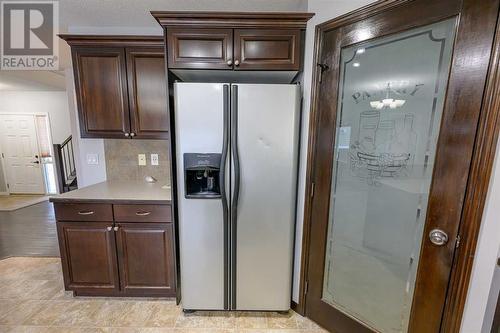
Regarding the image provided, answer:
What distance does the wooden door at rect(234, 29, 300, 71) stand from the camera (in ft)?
4.91

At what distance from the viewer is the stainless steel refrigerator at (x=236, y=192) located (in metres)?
1.46

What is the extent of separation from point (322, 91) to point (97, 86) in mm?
1943

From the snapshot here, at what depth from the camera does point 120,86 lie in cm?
193

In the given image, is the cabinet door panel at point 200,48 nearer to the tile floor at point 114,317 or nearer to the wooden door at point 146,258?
the wooden door at point 146,258

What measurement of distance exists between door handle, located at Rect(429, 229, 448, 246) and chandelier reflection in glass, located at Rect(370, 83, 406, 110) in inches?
26.8

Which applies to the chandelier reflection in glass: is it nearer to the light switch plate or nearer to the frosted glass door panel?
the frosted glass door panel

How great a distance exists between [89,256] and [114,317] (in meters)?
0.53

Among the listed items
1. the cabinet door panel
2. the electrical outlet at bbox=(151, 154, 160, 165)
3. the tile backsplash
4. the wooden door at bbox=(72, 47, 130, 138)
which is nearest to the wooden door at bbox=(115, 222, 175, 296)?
the tile backsplash

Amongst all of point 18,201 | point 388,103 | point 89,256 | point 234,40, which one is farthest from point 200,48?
point 18,201

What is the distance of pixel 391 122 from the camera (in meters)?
1.22

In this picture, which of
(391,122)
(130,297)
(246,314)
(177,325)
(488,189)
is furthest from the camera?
(130,297)

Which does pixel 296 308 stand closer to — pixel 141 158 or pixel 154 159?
pixel 154 159

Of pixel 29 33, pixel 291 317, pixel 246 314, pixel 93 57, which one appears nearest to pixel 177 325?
pixel 246 314

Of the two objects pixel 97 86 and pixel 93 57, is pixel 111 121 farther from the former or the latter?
pixel 93 57
